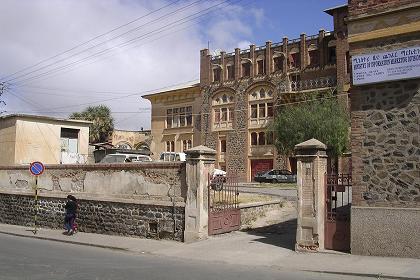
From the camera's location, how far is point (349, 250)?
13109 mm

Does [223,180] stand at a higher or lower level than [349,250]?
higher

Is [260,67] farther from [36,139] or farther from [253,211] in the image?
[253,211]

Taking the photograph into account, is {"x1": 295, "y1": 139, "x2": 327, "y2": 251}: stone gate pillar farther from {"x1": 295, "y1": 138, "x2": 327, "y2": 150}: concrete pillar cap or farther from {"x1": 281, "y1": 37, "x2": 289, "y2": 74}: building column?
{"x1": 281, "y1": 37, "x2": 289, "y2": 74}: building column

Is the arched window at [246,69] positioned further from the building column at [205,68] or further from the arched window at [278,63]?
the building column at [205,68]

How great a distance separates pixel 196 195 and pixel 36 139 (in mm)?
18306

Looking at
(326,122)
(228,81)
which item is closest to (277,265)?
(326,122)

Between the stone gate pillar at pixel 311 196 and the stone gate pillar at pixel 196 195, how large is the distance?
3492mm

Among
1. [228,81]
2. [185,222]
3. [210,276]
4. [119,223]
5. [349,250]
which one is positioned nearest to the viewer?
[210,276]

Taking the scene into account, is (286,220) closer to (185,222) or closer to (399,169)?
(185,222)

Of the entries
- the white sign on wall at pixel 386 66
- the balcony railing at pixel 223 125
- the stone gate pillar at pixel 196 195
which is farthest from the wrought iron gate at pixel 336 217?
the balcony railing at pixel 223 125

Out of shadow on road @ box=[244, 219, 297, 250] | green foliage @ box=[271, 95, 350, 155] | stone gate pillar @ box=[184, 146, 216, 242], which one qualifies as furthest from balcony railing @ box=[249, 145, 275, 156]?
stone gate pillar @ box=[184, 146, 216, 242]

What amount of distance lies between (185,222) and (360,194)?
19.3 feet

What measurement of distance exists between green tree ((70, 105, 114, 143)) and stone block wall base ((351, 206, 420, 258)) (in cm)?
5440

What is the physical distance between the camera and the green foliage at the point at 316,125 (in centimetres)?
4169
